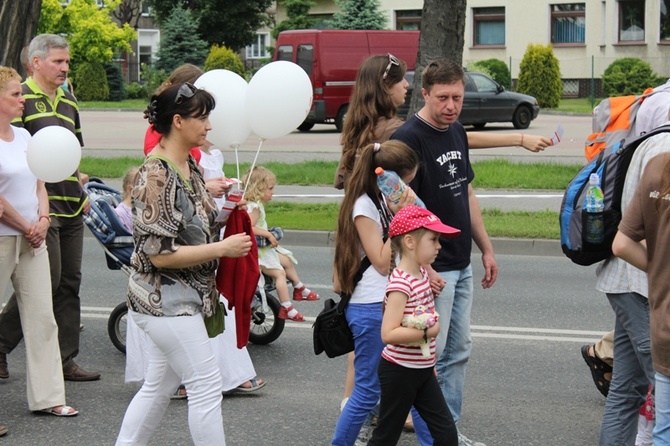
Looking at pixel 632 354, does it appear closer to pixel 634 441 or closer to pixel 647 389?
pixel 647 389

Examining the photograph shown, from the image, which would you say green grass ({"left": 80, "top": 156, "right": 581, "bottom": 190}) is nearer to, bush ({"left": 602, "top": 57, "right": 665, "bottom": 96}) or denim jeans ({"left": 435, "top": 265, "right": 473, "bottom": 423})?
denim jeans ({"left": 435, "top": 265, "right": 473, "bottom": 423})

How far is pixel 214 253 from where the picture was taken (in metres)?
4.29

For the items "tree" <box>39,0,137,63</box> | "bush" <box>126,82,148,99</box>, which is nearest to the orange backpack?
"tree" <box>39,0,137,63</box>

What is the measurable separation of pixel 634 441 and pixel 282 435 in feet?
6.20

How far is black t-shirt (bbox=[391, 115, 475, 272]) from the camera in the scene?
501 cm

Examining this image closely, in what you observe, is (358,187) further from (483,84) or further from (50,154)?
(483,84)

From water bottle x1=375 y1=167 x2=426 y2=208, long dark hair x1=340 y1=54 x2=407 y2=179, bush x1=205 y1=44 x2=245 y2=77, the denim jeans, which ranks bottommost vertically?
the denim jeans

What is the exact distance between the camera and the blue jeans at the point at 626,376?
15.0 ft

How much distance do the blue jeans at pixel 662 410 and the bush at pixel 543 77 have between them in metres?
35.8

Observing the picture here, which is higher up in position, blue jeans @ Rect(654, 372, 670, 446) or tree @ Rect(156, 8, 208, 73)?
tree @ Rect(156, 8, 208, 73)

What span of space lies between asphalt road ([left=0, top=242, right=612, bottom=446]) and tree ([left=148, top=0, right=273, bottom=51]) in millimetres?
47063

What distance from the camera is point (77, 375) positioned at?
22.2 ft

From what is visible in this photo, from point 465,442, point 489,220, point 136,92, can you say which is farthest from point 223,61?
point 465,442

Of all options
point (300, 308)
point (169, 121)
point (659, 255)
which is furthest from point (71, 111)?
point (659, 255)
